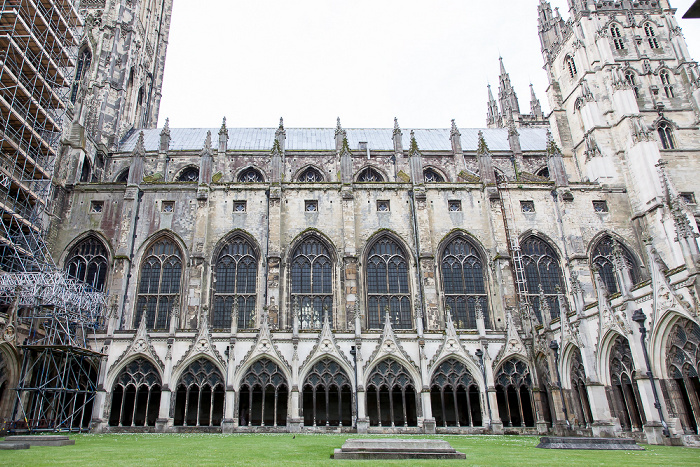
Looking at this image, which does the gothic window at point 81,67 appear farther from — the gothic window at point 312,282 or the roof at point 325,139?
the gothic window at point 312,282

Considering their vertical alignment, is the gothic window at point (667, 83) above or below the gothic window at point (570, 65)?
below

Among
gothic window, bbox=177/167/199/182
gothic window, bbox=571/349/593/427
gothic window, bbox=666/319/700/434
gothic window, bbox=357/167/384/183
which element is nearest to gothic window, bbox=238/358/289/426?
gothic window, bbox=571/349/593/427

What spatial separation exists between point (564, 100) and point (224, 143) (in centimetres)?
2656

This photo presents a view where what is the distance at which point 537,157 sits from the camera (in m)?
35.6

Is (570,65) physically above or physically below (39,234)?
above

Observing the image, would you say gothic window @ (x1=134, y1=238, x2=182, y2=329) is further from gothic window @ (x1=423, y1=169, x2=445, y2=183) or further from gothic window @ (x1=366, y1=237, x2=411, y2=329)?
gothic window @ (x1=423, y1=169, x2=445, y2=183)

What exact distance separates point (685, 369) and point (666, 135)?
2355cm

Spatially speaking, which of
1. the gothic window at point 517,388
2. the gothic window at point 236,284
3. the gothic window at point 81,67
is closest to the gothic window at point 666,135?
the gothic window at point 517,388

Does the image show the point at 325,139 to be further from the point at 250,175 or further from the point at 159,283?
the point at 159,283

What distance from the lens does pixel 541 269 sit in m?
27.2

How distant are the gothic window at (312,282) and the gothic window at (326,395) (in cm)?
467

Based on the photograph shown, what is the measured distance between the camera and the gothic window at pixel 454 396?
20.2 metres

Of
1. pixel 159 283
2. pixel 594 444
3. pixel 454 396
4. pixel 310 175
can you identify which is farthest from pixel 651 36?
pixel 159 283

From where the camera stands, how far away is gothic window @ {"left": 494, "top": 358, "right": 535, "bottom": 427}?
66.6 ft
